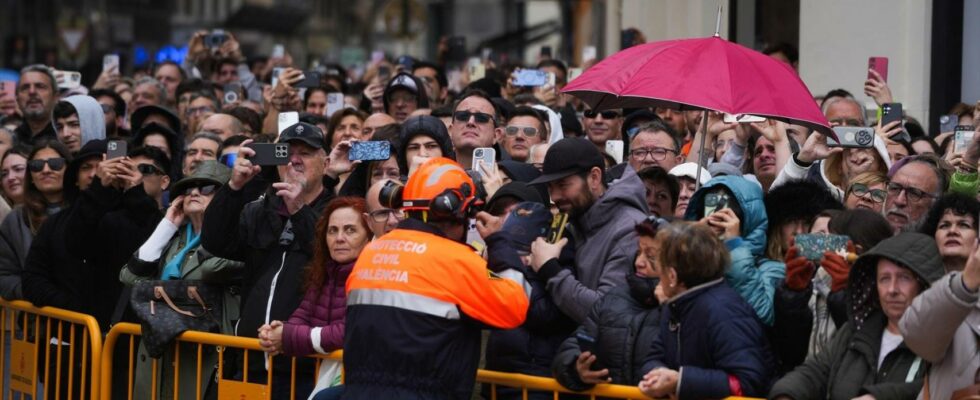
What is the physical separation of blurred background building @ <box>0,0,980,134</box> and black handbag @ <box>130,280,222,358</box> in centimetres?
613

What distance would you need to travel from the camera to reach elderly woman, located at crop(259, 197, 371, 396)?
8320 mm

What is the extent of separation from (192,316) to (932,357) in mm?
4431

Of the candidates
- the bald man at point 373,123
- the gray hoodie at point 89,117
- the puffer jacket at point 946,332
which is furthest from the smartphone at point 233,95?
the puffer jacket at point 946,332

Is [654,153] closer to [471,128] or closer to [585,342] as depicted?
[471,128]

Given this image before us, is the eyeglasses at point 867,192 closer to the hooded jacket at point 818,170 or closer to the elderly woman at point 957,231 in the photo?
the hooded jacket at point 818,170

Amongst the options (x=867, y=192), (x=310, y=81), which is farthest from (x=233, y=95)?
(x=867, y=192)

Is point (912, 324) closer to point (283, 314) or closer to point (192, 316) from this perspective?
point (283, 314)

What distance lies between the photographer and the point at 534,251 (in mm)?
7883

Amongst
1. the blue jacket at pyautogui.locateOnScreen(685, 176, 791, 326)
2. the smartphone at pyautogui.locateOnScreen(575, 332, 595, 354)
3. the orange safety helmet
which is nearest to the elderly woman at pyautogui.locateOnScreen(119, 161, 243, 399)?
the orange safety helmet

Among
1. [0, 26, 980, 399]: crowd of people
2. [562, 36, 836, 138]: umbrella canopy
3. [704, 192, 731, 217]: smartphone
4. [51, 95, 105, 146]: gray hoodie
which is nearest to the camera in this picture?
[0, 26, 980, 399]: crowd of people

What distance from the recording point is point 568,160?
8.19 metres

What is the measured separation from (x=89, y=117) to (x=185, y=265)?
374 centimetres

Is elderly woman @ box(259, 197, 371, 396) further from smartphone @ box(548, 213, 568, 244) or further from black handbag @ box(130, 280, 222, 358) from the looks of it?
smartphone @ box(548, 213, 568, 244)

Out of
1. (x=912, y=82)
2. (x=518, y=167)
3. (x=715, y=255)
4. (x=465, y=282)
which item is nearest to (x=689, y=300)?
(x=715, y=255)
